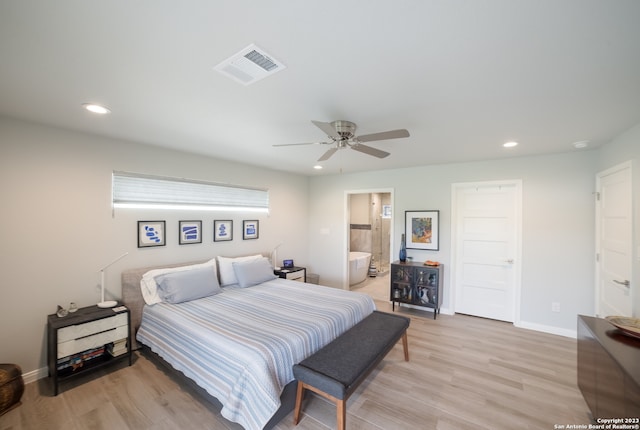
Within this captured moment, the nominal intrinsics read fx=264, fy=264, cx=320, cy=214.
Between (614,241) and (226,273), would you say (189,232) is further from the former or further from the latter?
(614,241)

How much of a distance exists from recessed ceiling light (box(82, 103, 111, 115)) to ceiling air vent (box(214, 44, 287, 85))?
1314 mm

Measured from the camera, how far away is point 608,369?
5.55ft

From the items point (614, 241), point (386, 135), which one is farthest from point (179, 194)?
point (614, 241)

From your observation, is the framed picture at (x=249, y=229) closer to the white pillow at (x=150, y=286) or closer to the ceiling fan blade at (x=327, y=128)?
the white pillow at (x=150, y=286)

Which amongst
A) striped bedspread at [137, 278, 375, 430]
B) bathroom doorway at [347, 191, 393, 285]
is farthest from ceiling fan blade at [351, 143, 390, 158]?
bathroom doorway at [347, 191, 393, 285]

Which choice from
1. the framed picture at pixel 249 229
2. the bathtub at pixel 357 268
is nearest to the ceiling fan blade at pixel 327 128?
the framed picture at pixel 249 229

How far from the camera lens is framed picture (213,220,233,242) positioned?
4086 mm

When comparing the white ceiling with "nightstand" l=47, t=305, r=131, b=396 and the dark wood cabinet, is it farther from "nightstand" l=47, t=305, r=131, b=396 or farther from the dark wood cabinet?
the dark wood cabinet

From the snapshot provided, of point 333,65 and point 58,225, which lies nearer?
point 333,65

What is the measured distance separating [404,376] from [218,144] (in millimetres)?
3348

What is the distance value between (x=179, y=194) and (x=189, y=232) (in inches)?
21.6

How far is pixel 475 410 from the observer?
2186 mm

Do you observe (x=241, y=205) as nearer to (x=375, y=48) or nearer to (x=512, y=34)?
(x=375, y=48)

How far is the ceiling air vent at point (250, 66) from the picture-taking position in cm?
146
